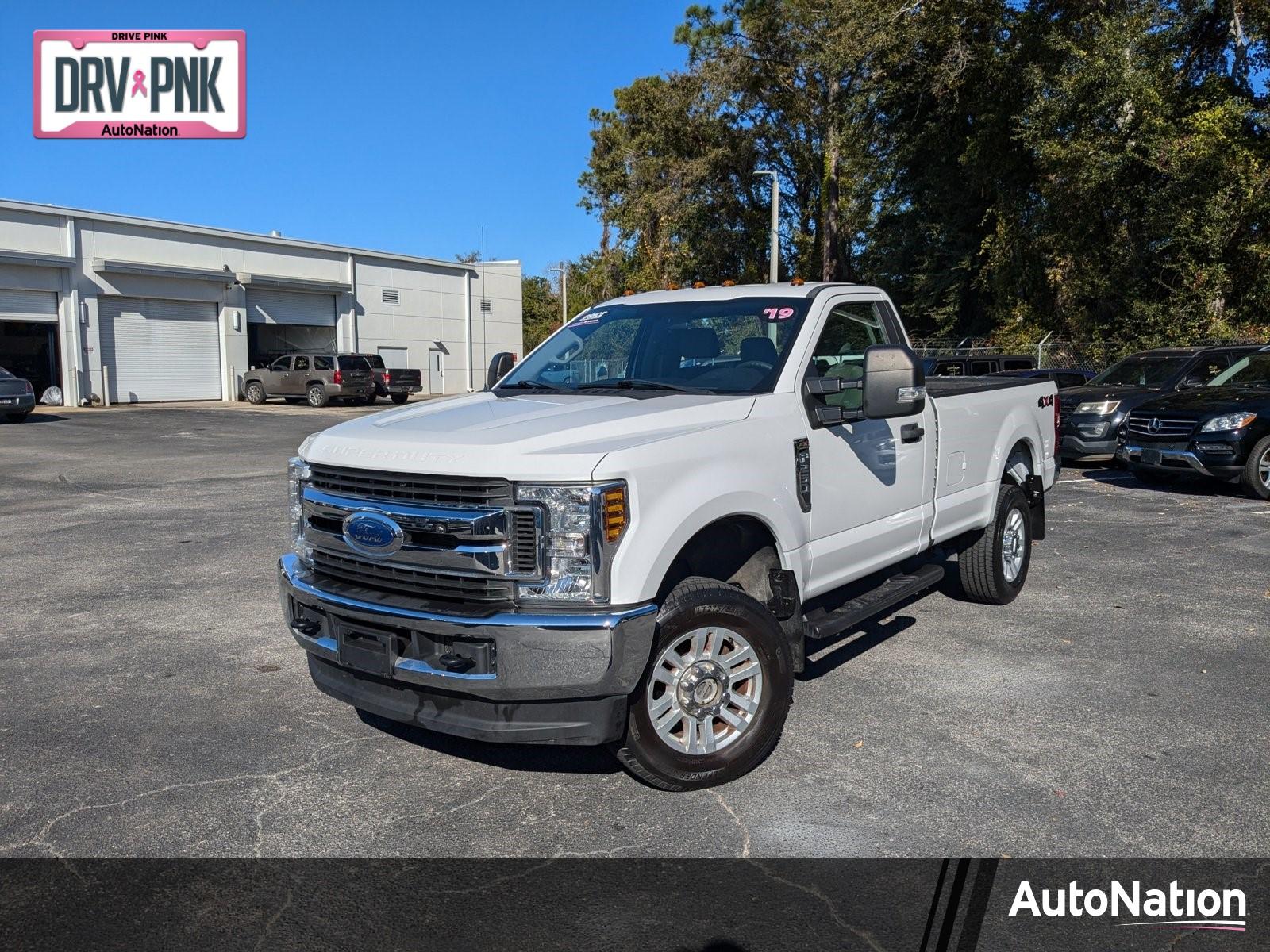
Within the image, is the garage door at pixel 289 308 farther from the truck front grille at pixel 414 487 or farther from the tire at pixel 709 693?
the tire at pixel 709 693

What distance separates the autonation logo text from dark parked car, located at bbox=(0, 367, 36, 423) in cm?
2720

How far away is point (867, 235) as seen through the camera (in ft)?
140

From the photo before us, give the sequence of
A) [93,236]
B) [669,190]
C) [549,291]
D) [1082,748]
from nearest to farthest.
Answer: [1082,748] < [93,236] < [669,190] < [549,291]

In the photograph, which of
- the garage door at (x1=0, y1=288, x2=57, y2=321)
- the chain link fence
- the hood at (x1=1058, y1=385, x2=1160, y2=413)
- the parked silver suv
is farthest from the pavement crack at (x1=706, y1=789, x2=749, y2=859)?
the garage door at (x1=0, y1=288, x2=57, y2=321)

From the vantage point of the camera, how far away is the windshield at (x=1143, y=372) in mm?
15602

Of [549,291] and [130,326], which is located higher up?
[549,291]

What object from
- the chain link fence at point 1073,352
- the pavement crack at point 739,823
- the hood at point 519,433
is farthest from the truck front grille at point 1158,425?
the chain link fence at point 1073,352

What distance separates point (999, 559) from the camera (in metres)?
6.96

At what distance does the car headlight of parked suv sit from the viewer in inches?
587

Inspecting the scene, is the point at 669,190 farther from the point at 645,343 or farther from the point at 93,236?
the point at 645,343

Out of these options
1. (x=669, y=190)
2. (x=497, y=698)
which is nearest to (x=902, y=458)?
(x=497, y=698)

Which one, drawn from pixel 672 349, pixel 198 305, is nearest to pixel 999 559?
pixel 672 349

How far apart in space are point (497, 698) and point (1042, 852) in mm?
1983

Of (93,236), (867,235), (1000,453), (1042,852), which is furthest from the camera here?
(867,235)
